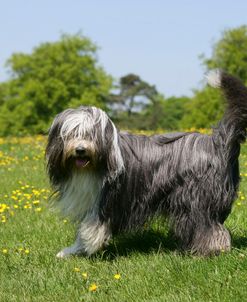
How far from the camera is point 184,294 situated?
4.04 m

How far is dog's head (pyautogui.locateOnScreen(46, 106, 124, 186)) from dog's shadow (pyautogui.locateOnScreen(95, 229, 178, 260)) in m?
0.86

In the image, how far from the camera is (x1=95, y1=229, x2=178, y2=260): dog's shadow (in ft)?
17.7

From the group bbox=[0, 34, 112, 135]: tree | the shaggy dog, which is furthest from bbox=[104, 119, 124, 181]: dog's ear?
bbox=[0, 34, 112, 135]: tree

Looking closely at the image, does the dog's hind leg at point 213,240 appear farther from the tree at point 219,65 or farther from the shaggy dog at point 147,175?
the tree at point 219,65

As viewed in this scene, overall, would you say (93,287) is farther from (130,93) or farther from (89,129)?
(130,93)

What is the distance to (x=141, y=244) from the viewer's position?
5738 millimetres

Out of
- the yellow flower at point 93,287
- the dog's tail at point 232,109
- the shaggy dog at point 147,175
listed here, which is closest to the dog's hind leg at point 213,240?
the shaggy dog at point 147,175

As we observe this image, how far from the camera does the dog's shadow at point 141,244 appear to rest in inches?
213

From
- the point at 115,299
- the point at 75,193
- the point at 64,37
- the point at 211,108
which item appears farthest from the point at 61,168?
the point at 64,37

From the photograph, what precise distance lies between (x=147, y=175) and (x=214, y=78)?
103 cm

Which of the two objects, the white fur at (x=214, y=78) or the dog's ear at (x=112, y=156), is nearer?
the dog's ear at (x=112, y=156)

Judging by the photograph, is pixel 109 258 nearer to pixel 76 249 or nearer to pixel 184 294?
pixel 76 249

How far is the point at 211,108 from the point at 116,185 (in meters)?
38.4

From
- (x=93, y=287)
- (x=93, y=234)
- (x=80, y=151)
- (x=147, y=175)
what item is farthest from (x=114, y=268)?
(x=80, y=151)
